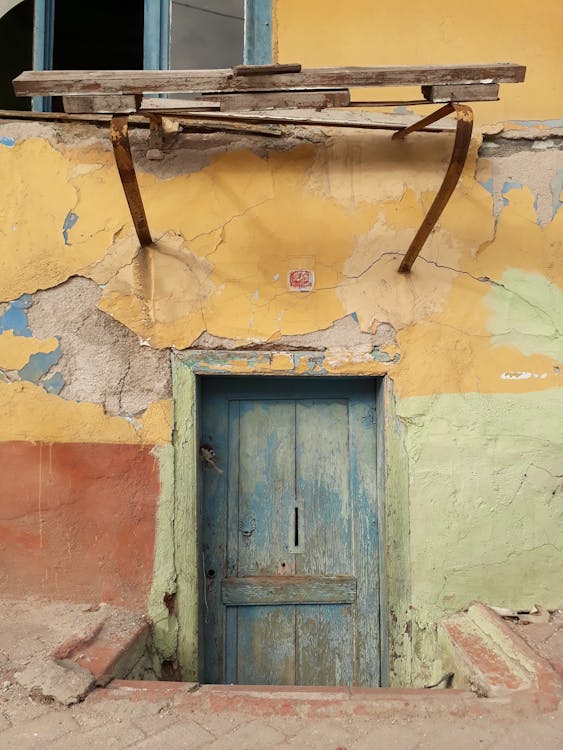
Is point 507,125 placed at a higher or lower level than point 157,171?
higher

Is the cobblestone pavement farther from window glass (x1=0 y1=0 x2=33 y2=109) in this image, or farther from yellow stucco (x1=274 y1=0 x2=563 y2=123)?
window glass (x1=0 y1=0 x2=33 y2=109)

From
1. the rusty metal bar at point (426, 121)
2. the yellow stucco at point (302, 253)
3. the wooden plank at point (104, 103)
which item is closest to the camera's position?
the wooden plank at point (104, 103)

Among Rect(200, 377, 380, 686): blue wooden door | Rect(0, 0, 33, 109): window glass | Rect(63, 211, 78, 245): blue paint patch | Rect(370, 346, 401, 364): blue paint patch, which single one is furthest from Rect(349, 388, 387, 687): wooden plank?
Rect(0, 0, 33, 109): window glass

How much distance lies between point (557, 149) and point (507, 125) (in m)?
0.29

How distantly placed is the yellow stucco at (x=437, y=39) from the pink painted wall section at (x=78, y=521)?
7.58 feet

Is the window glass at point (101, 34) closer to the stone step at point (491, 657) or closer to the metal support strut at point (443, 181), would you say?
the metal support strut at point (443, 181)

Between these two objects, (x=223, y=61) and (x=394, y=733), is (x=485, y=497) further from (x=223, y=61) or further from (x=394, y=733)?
(x=223, y=61)

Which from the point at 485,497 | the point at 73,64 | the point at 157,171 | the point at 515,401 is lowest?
the point at 485,497

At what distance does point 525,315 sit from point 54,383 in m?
2.42

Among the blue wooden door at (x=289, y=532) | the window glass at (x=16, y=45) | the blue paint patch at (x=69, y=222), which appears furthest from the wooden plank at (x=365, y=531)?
the window glass at (x=16, y=45)

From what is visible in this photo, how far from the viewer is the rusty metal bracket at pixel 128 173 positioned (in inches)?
104

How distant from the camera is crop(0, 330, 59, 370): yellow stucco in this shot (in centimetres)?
315

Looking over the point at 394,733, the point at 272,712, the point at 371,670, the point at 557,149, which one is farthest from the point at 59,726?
the point at 557,149

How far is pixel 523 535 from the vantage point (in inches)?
125
